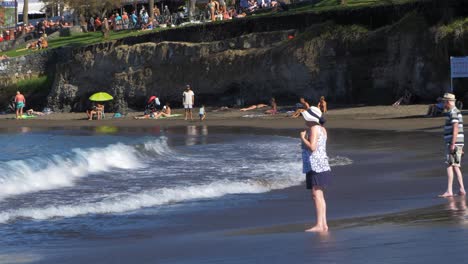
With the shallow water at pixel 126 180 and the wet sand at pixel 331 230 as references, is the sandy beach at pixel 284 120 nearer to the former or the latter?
the shallow water at pixel 126 180

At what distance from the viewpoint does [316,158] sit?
10.5 metres

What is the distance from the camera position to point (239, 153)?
22.9 metres

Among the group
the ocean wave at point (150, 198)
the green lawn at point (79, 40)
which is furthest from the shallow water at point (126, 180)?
the green lawn at point (79, 40)

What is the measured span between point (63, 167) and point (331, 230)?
9.59 metres

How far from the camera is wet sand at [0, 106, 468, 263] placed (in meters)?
8.84

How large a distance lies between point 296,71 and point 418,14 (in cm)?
555

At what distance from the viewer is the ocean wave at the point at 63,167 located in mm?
16656

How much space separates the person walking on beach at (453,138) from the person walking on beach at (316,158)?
297cm

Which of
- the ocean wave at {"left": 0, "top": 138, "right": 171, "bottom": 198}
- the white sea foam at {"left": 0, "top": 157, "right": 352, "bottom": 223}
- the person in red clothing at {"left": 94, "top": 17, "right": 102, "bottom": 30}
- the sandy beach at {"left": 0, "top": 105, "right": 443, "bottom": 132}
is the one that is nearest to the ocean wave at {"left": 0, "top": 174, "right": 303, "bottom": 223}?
the white sea foam at {"left": 0, "top": 157, "right": 352, "bottom": 223}

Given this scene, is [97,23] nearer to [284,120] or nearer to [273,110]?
[273,110]

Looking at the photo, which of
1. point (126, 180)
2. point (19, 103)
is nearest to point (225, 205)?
point (126, 180)

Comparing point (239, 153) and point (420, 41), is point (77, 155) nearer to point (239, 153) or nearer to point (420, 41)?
point (239, 153)

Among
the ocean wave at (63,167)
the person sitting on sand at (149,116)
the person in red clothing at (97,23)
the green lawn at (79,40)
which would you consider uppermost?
the person in red clothing at (97,23)

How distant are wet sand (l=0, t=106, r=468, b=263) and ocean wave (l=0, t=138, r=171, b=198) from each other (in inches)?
159
